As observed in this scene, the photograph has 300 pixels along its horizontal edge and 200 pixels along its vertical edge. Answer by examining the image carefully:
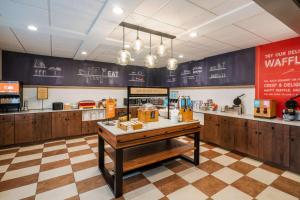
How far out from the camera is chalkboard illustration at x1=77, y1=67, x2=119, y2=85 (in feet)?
18.7

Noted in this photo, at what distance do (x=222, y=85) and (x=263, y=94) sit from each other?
114 centimetres

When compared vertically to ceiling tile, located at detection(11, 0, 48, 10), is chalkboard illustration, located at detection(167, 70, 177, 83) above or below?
below

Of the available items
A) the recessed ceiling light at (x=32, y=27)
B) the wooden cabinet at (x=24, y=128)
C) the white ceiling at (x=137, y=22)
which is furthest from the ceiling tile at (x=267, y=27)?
the wooden cabinet at (x=24, y=128)

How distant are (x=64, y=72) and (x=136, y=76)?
2874 mm

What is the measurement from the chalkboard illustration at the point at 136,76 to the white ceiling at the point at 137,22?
2.77 m

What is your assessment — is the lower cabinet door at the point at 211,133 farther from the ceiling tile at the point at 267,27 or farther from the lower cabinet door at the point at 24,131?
the lower cabinet door at the point at 24,131

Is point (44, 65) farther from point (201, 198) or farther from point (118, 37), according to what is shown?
point (201, 198)

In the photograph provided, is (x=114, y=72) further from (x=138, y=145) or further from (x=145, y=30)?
(x=138, y=145)

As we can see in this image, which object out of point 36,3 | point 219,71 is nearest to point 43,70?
point 36,3

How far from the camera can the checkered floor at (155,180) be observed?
7.27 feet

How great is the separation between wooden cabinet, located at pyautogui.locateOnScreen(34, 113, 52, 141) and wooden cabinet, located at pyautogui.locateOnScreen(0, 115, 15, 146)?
50 cm

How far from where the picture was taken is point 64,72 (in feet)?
17.4

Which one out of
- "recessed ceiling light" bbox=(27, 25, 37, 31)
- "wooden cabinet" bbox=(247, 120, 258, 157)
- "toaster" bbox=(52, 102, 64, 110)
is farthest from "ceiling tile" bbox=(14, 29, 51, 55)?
"wooden cabinet" bbox=(247, 120, 258, 157)

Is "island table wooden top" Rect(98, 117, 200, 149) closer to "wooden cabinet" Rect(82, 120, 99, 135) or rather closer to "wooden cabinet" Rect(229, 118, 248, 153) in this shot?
"wooden cabinet" Rect(229, 118, 248, 153)
